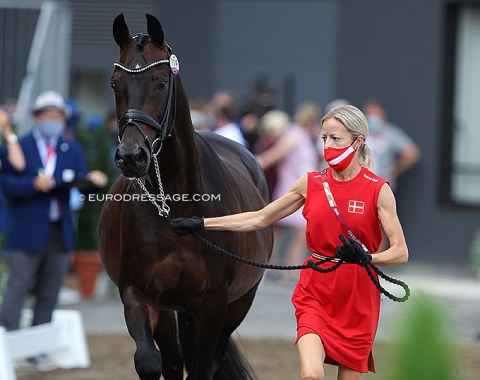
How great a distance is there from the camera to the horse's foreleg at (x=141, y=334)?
5.00 meters

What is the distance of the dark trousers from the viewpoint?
7902 mm

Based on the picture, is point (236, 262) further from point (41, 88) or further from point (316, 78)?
point (316, 78)

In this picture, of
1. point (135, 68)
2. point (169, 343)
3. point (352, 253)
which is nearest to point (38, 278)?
point (169, 343)

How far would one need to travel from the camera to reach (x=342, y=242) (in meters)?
4.59

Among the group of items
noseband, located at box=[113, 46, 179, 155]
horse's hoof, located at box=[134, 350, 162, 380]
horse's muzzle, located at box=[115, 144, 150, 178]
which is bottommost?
horse's hoof, located at box=[134, 350, 162, 380]

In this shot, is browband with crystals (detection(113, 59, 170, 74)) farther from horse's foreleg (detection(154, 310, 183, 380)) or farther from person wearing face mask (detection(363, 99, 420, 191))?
person wearing face mask (detection(363, 99, 420, 191))

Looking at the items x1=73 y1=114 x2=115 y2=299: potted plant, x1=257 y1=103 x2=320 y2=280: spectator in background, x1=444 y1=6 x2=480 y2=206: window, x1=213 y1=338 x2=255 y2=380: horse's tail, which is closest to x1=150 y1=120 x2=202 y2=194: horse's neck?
x1=213 y1=338 x2=255 y2=380: horse's tail

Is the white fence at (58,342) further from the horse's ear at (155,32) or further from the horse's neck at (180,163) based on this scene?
the horse's ear at (155,32)

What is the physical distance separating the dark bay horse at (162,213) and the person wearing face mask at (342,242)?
2.00ft

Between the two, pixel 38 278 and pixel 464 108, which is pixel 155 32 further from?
pixel 464 108

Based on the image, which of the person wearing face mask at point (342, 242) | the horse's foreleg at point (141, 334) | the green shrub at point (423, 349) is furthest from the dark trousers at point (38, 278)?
the green shrub at point (423, 349)

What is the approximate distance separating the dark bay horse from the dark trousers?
223 cm

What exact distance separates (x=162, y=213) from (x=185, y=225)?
0.22m

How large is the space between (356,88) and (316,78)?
761 mm
